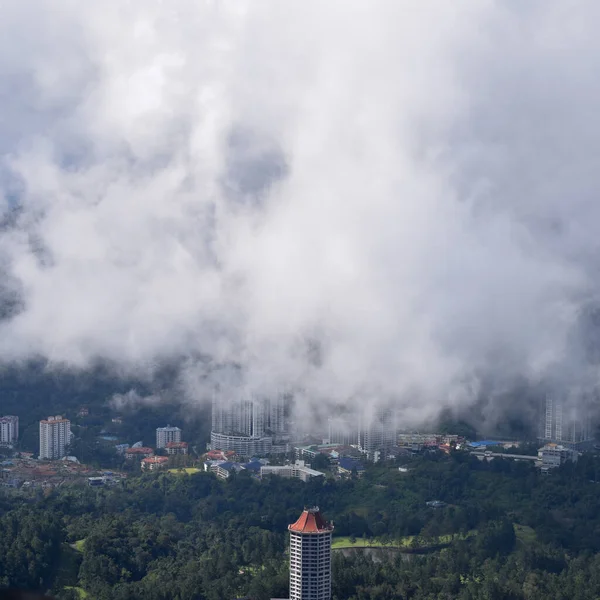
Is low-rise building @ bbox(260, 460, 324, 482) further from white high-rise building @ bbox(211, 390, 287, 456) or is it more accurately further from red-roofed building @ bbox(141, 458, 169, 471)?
red-roofed building @ bbox(141, 458, 169, 471)

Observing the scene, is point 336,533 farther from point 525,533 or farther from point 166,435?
point 166,435

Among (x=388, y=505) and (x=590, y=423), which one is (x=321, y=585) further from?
(x=590, y=423)

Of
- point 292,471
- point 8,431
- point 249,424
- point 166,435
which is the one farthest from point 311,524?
point 8,431

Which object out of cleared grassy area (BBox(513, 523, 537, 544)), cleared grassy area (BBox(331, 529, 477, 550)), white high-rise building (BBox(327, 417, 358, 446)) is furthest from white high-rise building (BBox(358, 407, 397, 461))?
cleared grassy area (BBox(513, 523, 537, 544))

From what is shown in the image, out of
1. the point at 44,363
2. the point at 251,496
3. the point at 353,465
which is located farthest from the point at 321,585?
the point at 44,363

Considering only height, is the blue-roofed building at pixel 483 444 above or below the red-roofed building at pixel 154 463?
above

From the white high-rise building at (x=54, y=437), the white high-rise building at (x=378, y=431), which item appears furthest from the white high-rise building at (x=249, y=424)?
the white high-rise building at (x=54, y=437)

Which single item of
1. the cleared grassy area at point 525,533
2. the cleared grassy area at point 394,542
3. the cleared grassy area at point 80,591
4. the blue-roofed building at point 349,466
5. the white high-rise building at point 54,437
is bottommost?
the cleared grassy area at point 80,591

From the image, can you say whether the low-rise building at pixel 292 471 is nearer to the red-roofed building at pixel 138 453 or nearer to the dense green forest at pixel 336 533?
the dense green forest at pixel 336 533
